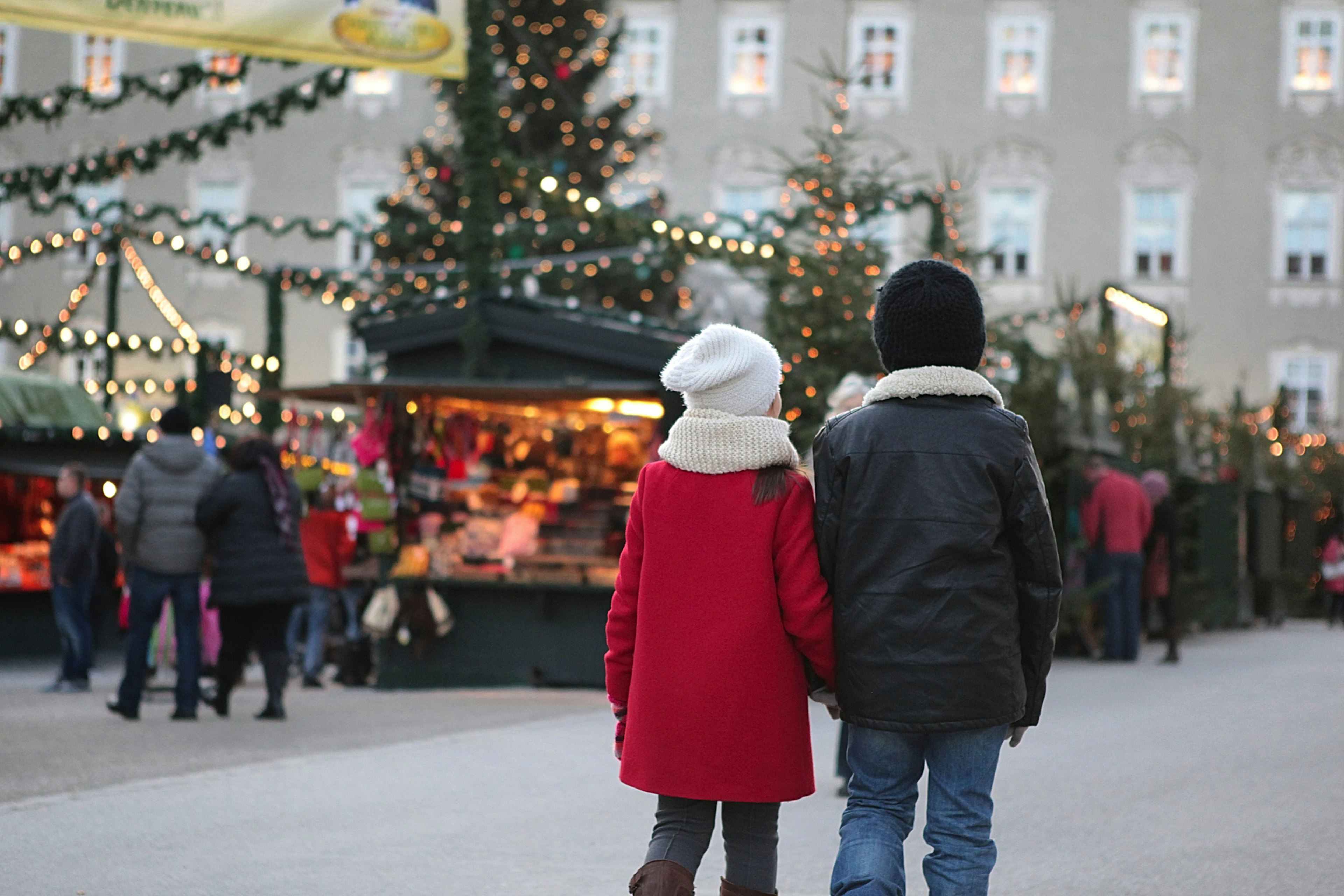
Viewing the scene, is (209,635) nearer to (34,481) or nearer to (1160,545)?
(34,481)

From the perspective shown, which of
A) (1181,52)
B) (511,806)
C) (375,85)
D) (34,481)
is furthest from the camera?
(375,85)

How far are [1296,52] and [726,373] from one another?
34.5 meters

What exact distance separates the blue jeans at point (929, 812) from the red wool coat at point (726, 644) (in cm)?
18

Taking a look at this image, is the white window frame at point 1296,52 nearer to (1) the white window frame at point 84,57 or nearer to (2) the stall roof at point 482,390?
(1) the white window frame at point 84,57

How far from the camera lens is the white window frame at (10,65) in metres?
37.4

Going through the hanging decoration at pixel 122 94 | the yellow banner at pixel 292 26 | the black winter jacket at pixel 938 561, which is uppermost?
the yellow banner at pixel 292 26

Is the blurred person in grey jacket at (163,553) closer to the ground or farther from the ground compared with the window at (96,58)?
closer to the ground

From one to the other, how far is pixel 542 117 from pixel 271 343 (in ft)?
33.6

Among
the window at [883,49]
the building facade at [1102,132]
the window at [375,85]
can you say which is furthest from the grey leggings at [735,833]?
the window at [375,85]

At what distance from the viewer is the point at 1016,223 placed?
36562 millimetres

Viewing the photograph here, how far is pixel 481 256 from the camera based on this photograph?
14578 mm

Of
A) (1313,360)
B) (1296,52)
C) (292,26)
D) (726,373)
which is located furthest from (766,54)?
(726,373)

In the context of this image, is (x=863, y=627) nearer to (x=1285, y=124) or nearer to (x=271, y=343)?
(x=271, y=343)

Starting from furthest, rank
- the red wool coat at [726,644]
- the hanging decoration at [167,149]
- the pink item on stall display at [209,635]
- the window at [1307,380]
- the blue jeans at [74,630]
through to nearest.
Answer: the window at [1307,380] → the blue jeans at [74,630] → the pink item on stall display at [209,635] → the hanging decoration at [167,149] → the red wool coat at [726,644]
